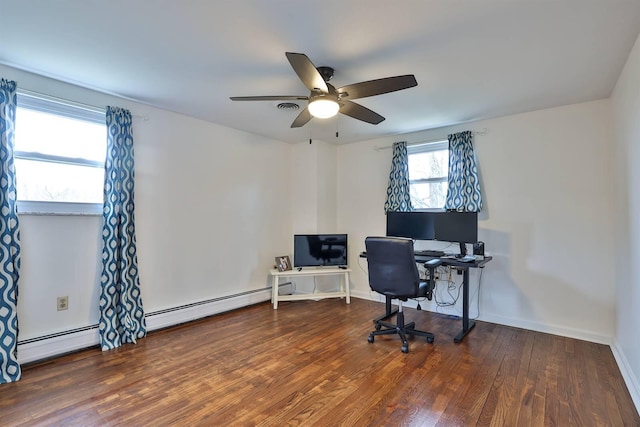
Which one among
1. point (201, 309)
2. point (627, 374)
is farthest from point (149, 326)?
point (627, 374)

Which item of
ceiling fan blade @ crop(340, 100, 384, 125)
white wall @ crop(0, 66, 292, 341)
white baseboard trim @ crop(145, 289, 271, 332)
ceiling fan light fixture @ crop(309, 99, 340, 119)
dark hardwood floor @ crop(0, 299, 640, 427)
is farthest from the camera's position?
white baseboard trim @ crop(145, 289, 271, 332)

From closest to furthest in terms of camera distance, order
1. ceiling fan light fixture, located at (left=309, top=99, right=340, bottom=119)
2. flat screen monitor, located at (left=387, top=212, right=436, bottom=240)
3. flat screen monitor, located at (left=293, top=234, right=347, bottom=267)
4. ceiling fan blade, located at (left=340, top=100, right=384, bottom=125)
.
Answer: ceiling fan light fixture, located at (left=309, top=99, right=340, bottom=119) < ceiling fan blade, located at (left=340, top=100, right=384, bottom=125) < flat screen monitor, located at (left=387, top=212, right=436, bottom=240) < flat screen monitor, located at (left=293, top=234, right=347, bottom=267)

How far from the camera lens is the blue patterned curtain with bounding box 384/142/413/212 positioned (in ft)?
13.8

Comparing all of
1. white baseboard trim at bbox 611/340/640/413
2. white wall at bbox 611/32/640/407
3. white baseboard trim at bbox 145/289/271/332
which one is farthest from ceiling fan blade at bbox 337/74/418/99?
white baseboard trim at bbox 145/289/271/332

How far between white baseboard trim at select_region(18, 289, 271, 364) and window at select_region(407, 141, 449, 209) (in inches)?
99.3

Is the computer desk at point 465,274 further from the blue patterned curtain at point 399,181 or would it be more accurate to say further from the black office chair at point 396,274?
the blue patterned curtain at point 399,181

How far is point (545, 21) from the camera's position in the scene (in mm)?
1847

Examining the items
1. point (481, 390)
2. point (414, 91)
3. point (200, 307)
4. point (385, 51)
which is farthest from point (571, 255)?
point (200, 307)

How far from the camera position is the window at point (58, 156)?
2.57 m

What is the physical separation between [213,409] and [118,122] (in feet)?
8.78

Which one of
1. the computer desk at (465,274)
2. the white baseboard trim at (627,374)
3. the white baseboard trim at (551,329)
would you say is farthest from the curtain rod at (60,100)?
the white baseboard trim at (627,374)

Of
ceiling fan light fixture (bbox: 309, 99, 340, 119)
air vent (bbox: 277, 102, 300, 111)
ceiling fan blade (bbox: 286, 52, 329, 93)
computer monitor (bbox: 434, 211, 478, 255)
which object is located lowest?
computer monitor (bbox: 434, 211, 478, 255)

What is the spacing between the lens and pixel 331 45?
2096 millimetres

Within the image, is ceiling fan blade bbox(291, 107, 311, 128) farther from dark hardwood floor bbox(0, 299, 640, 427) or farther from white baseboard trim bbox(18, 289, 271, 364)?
white baseboard trim bbox(18, 289, 271, 364)
